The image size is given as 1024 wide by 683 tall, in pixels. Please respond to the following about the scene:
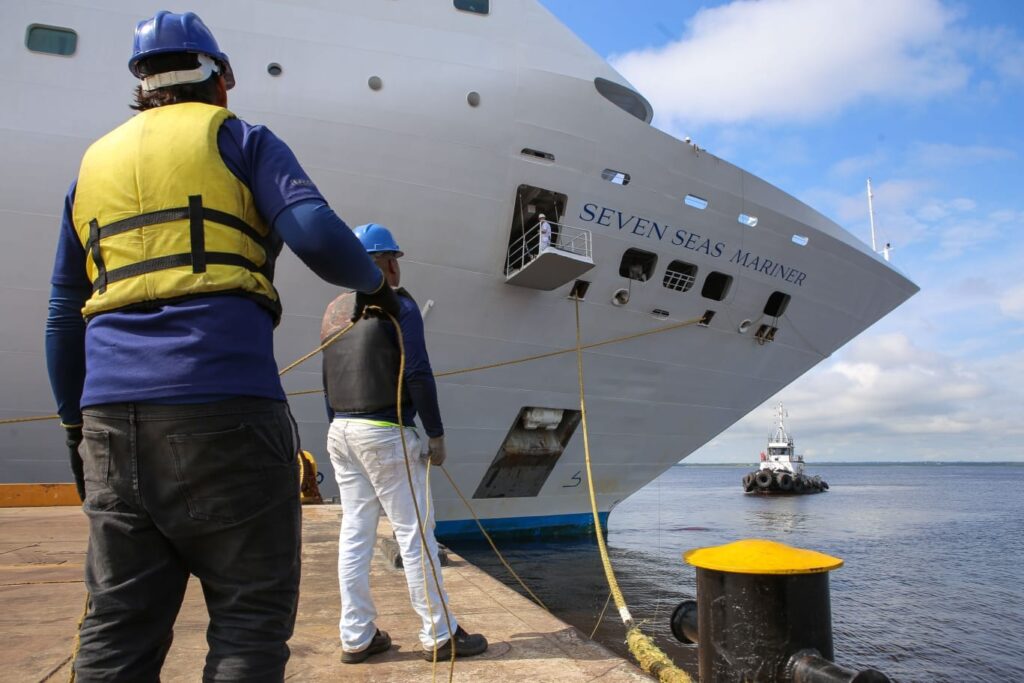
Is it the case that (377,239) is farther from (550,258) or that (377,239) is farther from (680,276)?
(680,276)

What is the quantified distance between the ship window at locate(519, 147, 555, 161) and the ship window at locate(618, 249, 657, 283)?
1715 millimetres

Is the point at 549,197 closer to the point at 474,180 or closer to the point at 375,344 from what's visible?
the point at 474,180

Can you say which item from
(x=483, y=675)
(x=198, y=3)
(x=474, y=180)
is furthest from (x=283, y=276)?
(x=483, y=675)

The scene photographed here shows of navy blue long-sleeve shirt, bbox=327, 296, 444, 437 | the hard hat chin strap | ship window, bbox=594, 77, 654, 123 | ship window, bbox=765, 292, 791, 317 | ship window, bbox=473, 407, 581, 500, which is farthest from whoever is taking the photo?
ship window, bbox=765, 292, 791, 317

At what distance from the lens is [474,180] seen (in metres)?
7.45

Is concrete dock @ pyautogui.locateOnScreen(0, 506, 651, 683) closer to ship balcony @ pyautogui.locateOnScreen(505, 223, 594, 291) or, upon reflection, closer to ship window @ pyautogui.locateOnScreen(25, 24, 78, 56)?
ship balcony @ pyautogui.locateOnScreen(505, 223, 594, 291)

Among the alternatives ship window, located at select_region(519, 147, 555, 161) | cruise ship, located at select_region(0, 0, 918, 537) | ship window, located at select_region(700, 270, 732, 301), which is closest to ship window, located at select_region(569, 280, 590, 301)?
cruise ship, located at select_region(0, 0, 918, 537)

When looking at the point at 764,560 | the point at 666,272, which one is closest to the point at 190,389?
the point at 764,560

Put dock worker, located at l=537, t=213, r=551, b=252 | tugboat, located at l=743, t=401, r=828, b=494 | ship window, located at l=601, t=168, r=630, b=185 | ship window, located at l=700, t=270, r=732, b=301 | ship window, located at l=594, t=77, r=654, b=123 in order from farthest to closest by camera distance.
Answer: tugboat, located at l=743, t=401, r=828, b=494 < ship window, located at l=700, t=270, r=732, b=301 < ship window, located at l=594, t=77, r=654, b=123 < ship window, located at l=601, t=168, r=630, b=185 < dock worker, located at l=537, t=213, r=551, b=252

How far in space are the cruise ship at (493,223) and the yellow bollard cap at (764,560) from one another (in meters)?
5.50

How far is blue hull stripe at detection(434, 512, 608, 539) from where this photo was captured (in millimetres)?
9586

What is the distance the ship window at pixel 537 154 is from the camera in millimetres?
7621

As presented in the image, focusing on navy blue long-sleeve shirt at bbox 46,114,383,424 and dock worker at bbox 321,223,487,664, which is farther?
dock worker at bbox 321,223,487,664

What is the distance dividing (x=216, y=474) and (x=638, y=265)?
7958mm
